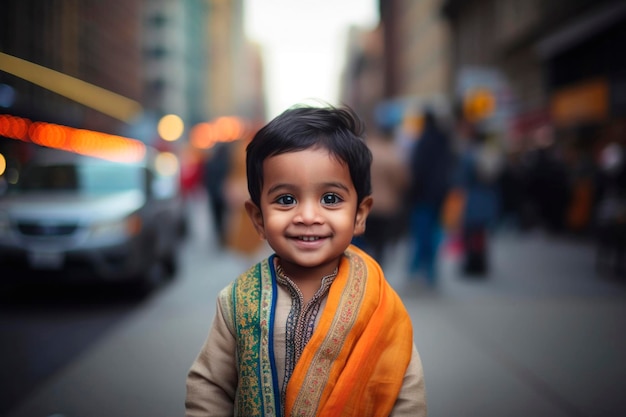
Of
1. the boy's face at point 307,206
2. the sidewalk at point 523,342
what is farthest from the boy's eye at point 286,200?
the sidewalk at point 523,342

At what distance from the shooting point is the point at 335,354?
1690mm

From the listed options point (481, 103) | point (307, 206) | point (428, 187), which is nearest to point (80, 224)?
point (428, 187)

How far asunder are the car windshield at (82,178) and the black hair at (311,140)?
5.47 meters

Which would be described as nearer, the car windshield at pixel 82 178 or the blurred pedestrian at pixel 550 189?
the car windshield at pixel 82 178

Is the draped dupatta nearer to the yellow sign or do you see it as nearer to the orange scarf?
the orange scarf

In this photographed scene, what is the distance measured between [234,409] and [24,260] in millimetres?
4988

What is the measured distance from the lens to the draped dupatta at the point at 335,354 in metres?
1.67

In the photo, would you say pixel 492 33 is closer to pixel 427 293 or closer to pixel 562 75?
pixel 562 75

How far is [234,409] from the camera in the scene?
1875 mm

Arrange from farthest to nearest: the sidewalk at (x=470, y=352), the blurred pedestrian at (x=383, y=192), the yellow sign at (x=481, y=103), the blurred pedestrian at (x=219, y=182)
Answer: the yellow sign at (x=481, y=103)
the blurred pedestrian at (x=219, y=182)
the blurred pedestrian at (x=383, y=192)
the sidewalk at (x=470, y=352)

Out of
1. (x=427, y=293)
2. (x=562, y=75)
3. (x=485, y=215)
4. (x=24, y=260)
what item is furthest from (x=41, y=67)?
(x=562, y=75)

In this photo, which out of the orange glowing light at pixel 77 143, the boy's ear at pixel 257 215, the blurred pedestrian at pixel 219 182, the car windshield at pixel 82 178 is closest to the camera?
the boy's ear at pixel 257 215

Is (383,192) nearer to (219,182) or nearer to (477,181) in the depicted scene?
(477,181)

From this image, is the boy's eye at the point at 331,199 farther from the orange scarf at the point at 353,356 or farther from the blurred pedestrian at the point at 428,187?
the blurred pedestrian at the point at 428,187
